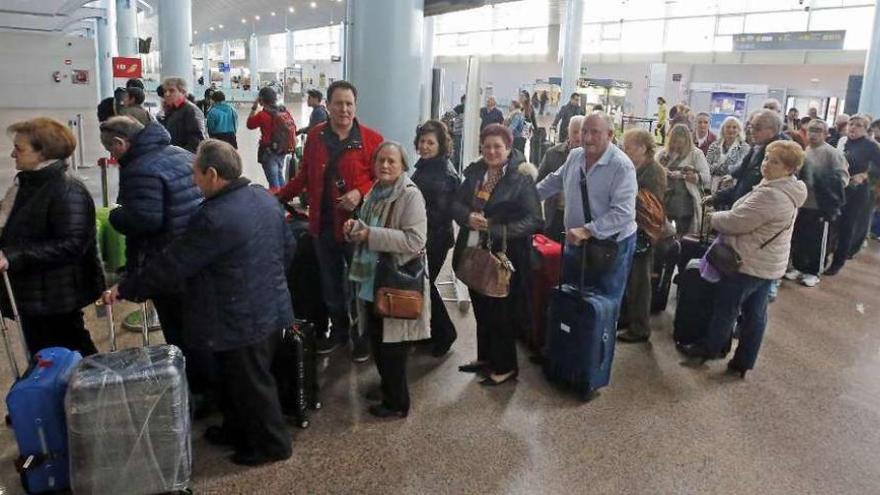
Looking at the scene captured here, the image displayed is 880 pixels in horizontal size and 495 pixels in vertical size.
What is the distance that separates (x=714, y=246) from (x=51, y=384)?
11.9ft

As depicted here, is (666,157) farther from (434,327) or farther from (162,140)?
(162,140)

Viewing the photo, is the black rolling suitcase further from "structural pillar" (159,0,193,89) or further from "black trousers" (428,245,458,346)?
"structural pillar" (159,0,193,89)

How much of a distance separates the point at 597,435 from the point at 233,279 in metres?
1.98

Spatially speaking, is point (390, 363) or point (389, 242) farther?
point (390, 363)

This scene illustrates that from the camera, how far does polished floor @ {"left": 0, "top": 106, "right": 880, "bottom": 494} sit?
2943 mm

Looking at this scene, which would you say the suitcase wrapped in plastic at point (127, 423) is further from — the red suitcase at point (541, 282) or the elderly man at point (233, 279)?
the red suitcase at point (541, 282)

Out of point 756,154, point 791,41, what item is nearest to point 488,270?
point 756,154

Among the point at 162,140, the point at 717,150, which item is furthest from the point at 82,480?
the point at 717,150

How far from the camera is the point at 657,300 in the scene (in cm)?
529

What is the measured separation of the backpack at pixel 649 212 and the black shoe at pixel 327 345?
7.04 ft

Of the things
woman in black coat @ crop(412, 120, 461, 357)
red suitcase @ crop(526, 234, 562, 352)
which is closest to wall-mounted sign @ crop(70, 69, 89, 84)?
woman in black coat @ crop(412, 120, 461, 357)

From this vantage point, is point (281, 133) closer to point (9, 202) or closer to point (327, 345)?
point (327, 345)

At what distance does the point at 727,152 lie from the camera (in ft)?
21.5

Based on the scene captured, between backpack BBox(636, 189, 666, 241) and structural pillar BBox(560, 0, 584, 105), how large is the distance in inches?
624
